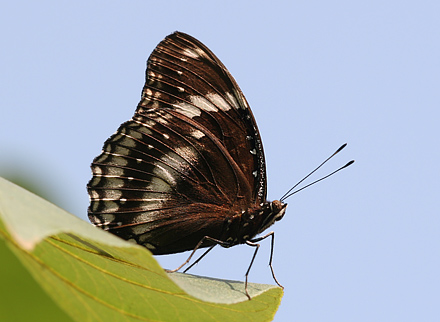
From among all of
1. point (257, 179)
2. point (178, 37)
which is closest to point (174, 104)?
point (178, 37)

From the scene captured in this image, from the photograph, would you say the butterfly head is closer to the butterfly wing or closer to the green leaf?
the butterfly wing

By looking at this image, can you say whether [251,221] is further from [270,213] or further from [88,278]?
[88,278]

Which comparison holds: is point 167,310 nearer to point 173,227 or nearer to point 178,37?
point 173,227

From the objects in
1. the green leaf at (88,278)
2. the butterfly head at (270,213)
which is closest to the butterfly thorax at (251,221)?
the butterfly head at (270,213)

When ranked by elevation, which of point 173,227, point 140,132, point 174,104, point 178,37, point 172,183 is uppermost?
point 178,37

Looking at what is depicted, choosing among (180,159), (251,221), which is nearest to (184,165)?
(180,159)

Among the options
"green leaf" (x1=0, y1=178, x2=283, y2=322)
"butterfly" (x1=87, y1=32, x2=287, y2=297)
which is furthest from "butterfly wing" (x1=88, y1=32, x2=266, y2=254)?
"green leaf" (x1=0, y1=178, x2=283, y2=322)
